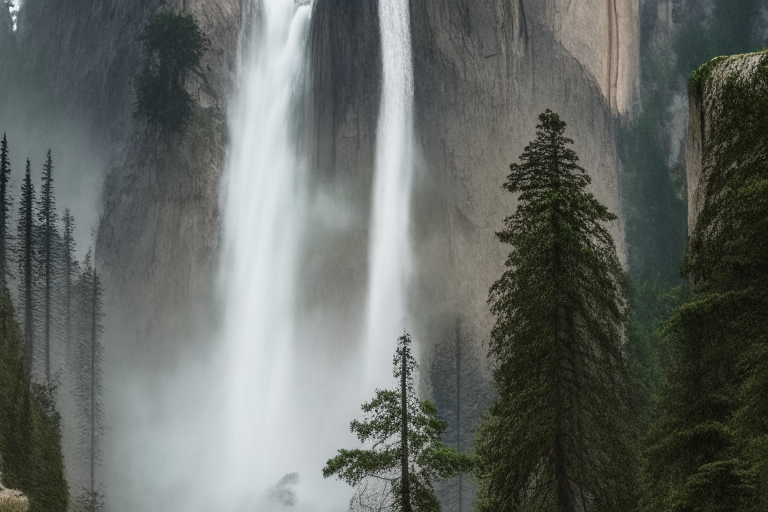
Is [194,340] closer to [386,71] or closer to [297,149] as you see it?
[297,149]

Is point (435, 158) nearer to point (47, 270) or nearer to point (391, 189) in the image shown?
point (391, 189)

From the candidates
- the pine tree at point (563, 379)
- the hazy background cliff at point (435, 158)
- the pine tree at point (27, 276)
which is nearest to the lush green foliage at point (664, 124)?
the hazy background cliff at point (435, 158)

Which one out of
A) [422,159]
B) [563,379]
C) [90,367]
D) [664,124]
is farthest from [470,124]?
[563,379]

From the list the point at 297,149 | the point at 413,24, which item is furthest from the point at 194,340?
the point at 413,24

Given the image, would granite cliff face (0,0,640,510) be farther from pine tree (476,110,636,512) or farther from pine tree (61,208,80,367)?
pine tree (476,110,636,512)

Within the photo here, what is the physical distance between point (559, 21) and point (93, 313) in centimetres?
2624

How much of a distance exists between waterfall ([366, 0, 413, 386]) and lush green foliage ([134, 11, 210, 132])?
10.8 m

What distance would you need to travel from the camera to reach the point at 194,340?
4862 cm

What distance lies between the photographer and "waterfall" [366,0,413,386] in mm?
44031

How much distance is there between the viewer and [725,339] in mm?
11469

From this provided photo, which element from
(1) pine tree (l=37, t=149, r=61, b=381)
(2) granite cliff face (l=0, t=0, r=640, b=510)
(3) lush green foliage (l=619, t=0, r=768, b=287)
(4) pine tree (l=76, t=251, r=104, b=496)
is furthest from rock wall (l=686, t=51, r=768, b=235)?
(1) pine tree (l=37, t=149, r=61, b=381)

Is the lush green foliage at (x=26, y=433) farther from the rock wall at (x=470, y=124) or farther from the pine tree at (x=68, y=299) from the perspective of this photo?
the rock wall at (x=470, y=124)

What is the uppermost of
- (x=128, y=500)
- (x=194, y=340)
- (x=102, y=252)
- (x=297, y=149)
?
(x=297, y=149)

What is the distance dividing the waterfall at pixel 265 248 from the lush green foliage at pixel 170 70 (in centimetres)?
280
